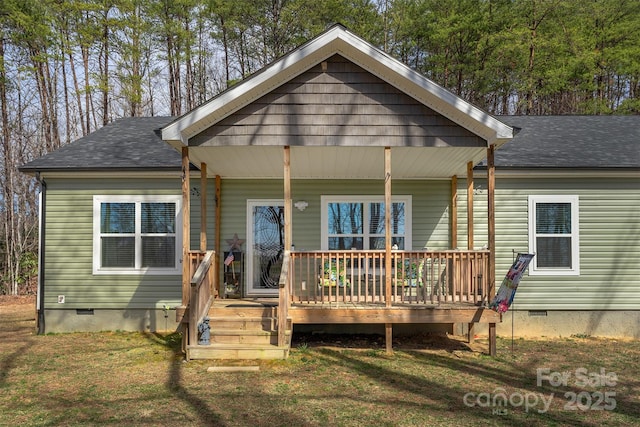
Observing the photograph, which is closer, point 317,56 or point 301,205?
point 317,56

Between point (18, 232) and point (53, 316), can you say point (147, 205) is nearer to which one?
point (53, 316)

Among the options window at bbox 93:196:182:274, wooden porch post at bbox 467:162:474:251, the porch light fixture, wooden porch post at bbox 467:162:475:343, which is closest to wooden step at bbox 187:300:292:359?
window at bbox 93:196:182:274

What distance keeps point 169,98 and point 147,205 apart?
1651cm

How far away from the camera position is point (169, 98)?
79.8 ft

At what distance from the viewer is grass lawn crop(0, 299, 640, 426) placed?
15.8 ft

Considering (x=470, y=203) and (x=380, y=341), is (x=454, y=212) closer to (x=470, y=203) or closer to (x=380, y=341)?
(x=470, y=203)

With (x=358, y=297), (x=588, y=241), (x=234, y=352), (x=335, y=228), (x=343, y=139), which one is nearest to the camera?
(x=234, y=352)

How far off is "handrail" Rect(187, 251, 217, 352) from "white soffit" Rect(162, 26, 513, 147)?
6.27ft

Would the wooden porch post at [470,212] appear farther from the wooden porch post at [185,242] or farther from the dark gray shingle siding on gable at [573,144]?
the wooden porch post at [185,242]

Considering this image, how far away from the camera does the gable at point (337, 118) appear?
7121 mm

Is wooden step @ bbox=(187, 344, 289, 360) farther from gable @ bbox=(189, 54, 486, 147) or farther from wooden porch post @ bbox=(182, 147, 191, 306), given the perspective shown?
gable @ bbox=(189, 54, 486, 147)

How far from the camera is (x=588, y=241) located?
925cm

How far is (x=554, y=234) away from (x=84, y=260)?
9.50 m

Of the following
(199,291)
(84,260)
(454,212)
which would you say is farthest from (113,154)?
(454,212)
